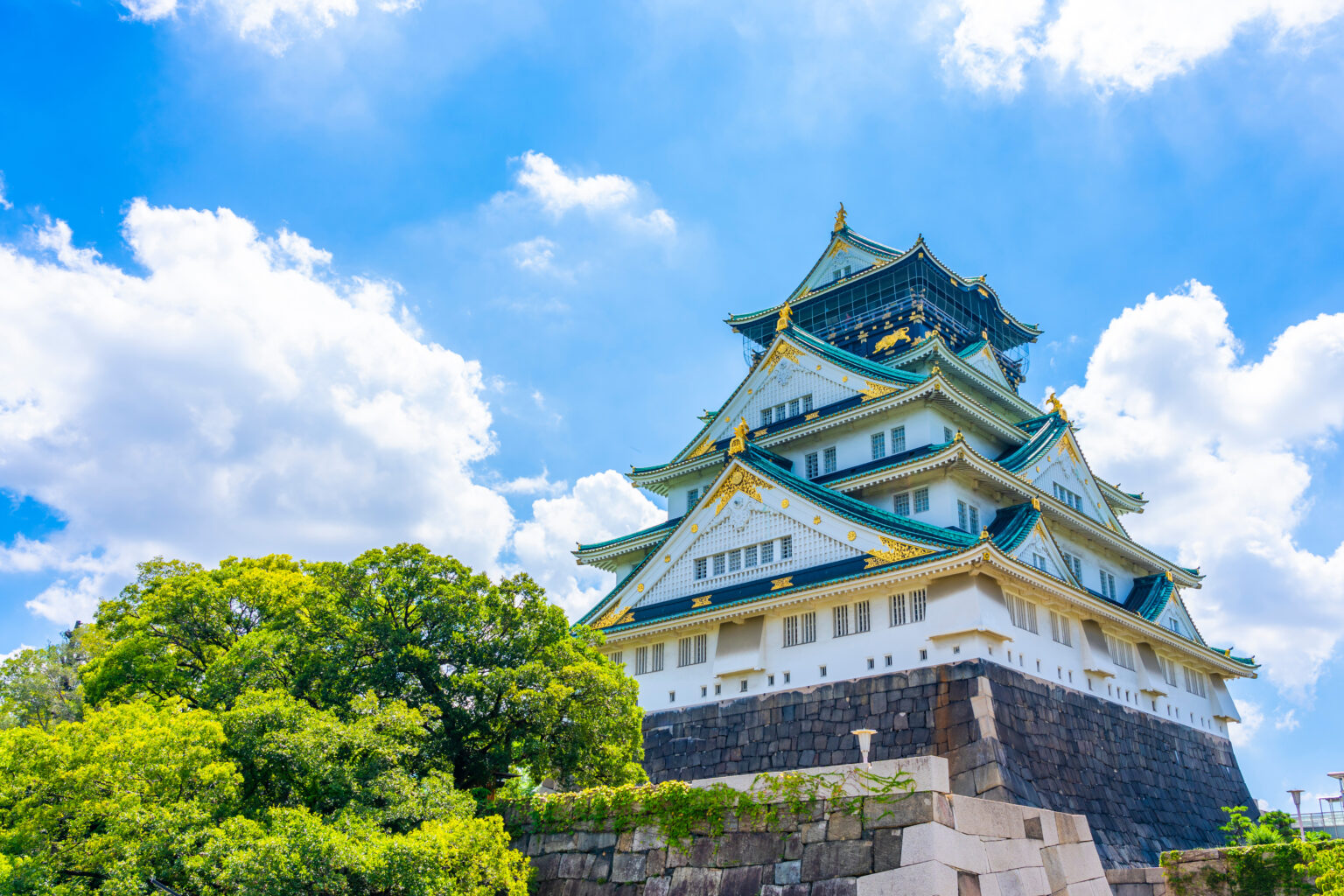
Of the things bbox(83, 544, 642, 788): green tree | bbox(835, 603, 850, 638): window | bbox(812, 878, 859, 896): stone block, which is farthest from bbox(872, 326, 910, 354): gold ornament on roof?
bbox(812, 878, 859, 896): stone block

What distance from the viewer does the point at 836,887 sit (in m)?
12.6

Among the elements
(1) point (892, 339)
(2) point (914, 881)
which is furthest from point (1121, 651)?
(2) point (914, 881)

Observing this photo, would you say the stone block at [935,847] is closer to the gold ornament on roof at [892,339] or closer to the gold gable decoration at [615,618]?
the gold gable decoration at [615,618]

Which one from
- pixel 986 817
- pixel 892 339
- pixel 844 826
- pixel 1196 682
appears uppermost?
pixel 892 339

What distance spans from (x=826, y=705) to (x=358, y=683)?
12480 millimetres

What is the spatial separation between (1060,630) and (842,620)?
20.6 feet

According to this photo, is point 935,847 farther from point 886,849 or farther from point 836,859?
point 836,859

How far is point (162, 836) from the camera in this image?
1434 cm

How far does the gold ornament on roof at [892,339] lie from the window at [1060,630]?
516 inches

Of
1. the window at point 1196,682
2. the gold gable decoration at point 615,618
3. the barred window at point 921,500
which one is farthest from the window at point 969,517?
the window at point 1196,682

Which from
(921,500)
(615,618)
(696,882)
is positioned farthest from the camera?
(615,618)

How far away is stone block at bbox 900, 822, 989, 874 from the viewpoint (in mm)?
12133

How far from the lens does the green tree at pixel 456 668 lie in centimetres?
A: 1738

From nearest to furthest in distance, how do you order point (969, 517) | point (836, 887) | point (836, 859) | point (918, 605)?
1. point (836, 887)
2. point (836, 859)
3. point (918, 605)
4. point (969, 517)
